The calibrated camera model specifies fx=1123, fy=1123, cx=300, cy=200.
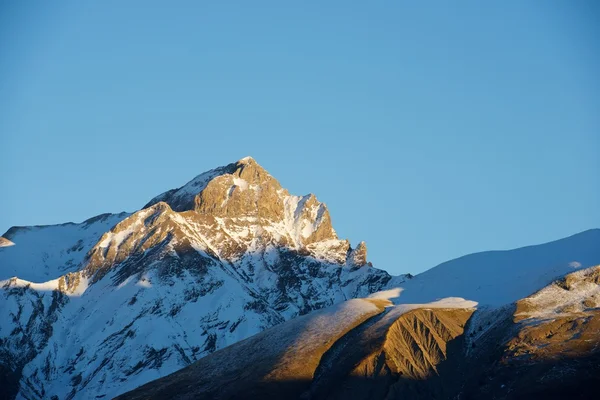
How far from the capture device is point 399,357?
16350cm

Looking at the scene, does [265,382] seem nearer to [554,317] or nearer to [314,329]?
[314,329]

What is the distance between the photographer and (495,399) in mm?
144500

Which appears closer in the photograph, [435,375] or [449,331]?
[435,375]

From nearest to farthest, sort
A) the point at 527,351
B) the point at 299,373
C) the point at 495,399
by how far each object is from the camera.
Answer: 1. the point at 495,399
2. the point at 527,351
3. the point at 299,373

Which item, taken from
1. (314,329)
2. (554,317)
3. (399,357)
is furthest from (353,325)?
(554,317)

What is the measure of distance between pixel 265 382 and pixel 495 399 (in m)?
34.9

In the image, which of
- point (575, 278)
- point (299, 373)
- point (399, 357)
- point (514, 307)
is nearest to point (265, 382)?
point (299, 373)

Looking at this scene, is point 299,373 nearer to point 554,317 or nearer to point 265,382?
point 265,382

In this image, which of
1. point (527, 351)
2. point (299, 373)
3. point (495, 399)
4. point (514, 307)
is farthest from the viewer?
point (514, 307)

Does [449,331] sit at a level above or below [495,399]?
above

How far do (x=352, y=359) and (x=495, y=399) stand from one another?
1019 inches

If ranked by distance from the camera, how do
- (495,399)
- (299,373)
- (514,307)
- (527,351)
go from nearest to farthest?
(495,399) < (527,351) < (299,373) < (514,307)

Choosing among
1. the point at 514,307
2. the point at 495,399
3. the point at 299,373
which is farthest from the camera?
the point at 514,307

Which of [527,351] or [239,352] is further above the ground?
[239,352]
